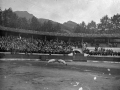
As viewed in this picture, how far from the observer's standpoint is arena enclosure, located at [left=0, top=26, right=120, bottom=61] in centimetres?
3516

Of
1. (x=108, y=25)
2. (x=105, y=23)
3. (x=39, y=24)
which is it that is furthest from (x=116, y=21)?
(x=39, y=24)

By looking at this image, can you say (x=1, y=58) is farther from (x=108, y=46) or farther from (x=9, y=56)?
(x=108, y=46)

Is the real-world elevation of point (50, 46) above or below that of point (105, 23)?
below

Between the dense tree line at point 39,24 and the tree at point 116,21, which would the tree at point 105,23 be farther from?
the tree at point 116,21

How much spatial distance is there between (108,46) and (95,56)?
1314 centimetres

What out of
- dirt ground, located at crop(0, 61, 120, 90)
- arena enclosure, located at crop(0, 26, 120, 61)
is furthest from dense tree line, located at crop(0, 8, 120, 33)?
dirt ground, located at crop(0, 61, 120, 90)

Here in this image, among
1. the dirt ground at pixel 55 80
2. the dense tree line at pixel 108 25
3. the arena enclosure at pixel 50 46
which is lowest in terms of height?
the dirt ground at pixel 55 80

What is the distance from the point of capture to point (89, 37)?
2078 inches

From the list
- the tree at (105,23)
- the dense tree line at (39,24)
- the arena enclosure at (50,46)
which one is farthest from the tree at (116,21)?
the arena enclosure at (50,46)

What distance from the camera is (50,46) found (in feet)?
140

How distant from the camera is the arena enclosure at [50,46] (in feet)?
115

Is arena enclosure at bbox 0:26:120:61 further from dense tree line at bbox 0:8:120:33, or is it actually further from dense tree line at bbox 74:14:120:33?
dense tree line at bbox 74:14:120:33

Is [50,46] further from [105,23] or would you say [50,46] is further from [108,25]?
[105,23]

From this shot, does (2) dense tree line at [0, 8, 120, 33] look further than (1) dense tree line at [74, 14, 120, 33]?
No
